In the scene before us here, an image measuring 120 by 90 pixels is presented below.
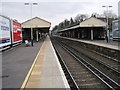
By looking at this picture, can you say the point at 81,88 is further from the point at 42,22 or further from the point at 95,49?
the point at 42,22

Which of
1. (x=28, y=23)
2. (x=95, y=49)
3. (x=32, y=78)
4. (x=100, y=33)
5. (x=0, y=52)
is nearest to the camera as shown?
(x=32, y=78)

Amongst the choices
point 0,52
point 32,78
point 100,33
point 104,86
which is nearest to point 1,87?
point 32,78

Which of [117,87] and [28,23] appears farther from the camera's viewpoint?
[28,23]

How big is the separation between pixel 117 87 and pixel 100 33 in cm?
7045

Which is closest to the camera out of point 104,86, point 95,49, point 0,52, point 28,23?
point 104,86

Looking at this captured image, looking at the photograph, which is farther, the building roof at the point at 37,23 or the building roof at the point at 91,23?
the building roof at the point at 91,23

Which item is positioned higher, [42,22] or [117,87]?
[42,22]

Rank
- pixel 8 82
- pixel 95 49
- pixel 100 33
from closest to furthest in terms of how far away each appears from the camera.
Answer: pixel 8 82 < pixel 95 49 < pixel 100 33

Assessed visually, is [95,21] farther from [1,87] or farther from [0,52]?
[1,87]

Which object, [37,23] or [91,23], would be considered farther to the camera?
[91,23]

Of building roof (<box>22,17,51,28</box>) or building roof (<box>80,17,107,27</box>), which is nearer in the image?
building roof (<box>22,17,51,28</box>)

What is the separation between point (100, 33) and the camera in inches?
3216

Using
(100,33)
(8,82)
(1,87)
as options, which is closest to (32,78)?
(8,82)

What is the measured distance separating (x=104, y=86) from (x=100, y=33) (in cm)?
7011
